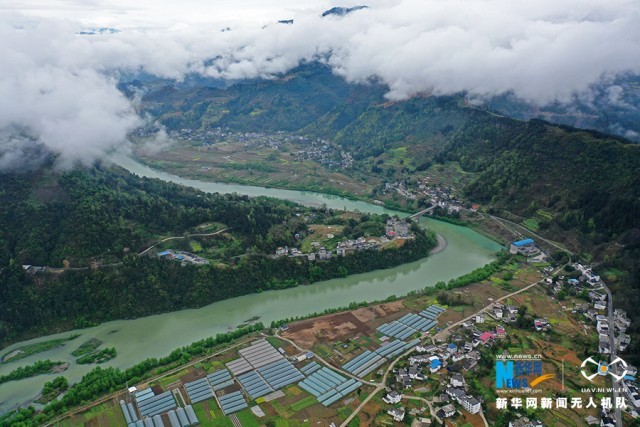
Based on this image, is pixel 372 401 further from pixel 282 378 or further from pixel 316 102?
pixel 316 102

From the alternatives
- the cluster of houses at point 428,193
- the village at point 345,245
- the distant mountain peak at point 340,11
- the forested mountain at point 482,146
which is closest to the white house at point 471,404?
the forested mountain at point 482,146

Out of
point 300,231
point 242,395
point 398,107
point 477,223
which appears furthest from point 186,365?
point 398,107

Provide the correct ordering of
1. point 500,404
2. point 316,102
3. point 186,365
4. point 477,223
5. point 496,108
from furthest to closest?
point 316,102, point 496,108, point 477,223, point 186,365, point 500,404

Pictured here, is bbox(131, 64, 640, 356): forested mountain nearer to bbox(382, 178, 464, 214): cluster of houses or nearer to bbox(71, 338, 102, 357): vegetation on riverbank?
bbox(382, 178, 464, 214): cluster of houses

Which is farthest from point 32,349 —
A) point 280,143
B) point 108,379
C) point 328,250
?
point 280,143

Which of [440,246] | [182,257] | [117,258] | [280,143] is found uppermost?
[117,258]

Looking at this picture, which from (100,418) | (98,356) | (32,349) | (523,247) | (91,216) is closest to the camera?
(100,418)

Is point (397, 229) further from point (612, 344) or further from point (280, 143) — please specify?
point (280, 143)
